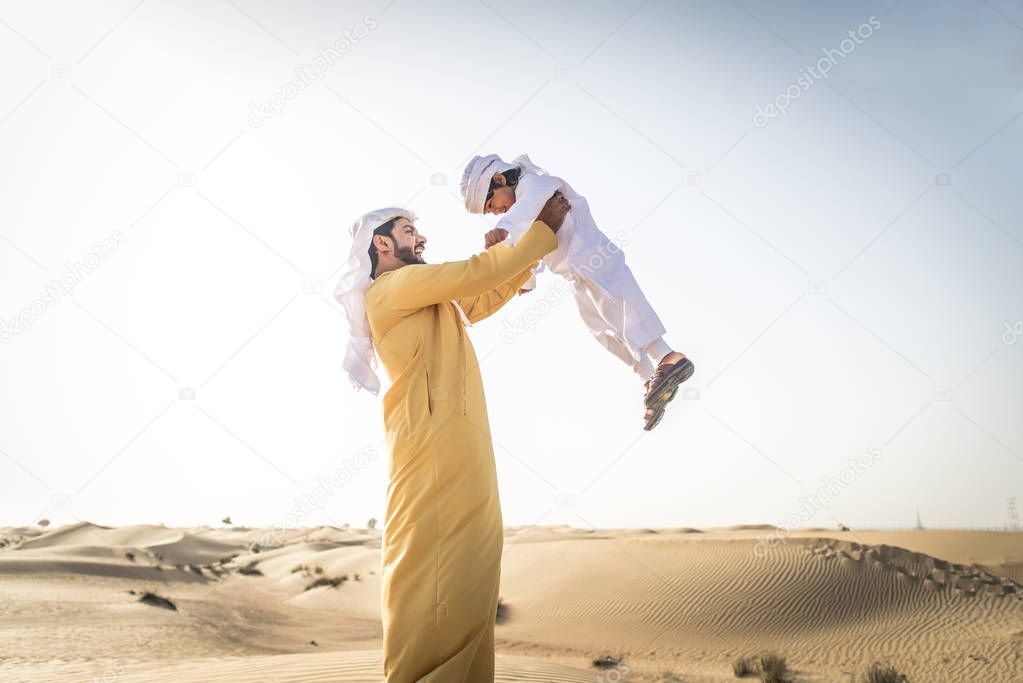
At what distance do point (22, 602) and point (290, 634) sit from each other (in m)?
4.74

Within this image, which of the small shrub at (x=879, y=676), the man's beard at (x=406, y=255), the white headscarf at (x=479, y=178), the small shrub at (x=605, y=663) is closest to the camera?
the man's beard at (x=406, y=255)

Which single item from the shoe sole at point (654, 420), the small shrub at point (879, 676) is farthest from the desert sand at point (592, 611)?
the shoe sole at point (654, 420)

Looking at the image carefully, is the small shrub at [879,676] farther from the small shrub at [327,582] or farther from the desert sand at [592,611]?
the small shrub at [327,582]

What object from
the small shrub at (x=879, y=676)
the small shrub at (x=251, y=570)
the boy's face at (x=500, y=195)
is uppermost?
the boy's face at (x=500, y=195)

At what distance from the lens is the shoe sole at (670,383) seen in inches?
195

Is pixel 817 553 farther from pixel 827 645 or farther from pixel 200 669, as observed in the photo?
pixel 200 669

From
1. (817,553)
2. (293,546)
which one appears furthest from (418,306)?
(293,546)

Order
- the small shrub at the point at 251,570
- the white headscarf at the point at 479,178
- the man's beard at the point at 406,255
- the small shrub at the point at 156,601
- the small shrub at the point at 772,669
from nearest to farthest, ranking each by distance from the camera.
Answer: the man's beard at the point at 406,255, the white headscarf at the point at 479,178, the small shrub at the point at 772,669, the small shrub at the point at 156,601, the small shrub at the point at 251,570

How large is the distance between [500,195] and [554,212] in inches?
18.2

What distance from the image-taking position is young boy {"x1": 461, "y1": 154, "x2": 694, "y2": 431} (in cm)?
500

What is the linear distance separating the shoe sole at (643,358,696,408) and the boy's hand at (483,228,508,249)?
1.28 metres

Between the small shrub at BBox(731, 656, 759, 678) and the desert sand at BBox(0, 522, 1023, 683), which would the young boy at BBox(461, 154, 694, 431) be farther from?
the small shrub at BBox(731, 656, 759, 678)

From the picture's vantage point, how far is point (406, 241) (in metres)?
4.89

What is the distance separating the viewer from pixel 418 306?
4.48 metres
